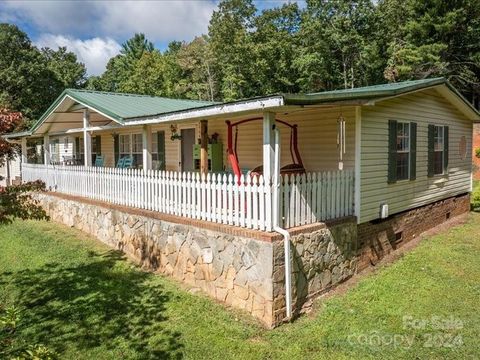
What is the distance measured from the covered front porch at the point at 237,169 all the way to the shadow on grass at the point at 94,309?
1.63 meters

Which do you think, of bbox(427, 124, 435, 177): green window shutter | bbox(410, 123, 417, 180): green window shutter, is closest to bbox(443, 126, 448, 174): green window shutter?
bbox(427, 124, 435, 177): green window shutter

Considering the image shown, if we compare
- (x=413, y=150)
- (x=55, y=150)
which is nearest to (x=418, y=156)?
(x=413, y=150)

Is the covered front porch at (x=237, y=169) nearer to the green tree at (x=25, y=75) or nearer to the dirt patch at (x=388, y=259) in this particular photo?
the dirt patch at (x=388, y=259)

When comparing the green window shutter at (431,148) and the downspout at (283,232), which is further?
the green window shutter at (431,148)

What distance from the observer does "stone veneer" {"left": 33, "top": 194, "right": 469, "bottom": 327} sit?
554cm

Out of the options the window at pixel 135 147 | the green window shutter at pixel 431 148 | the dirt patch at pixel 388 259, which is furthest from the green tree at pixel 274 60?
the dirt patch at pixel 388 259

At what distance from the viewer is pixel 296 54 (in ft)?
109

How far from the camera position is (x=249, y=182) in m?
5.91

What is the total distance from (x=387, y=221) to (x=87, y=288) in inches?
244

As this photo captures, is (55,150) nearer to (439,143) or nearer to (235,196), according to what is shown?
(235,196)

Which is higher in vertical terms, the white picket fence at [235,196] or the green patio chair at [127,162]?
A: the green patio chair at [127,162]

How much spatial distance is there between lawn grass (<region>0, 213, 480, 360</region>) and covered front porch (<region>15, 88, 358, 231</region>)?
Result: 146 centimetres

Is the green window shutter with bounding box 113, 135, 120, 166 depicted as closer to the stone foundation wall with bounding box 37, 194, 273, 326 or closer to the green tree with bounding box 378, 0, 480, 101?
the stone foundation wall with bounding box 37, 194, 273, 326

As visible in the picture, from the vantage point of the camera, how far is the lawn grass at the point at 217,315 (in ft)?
15.9
